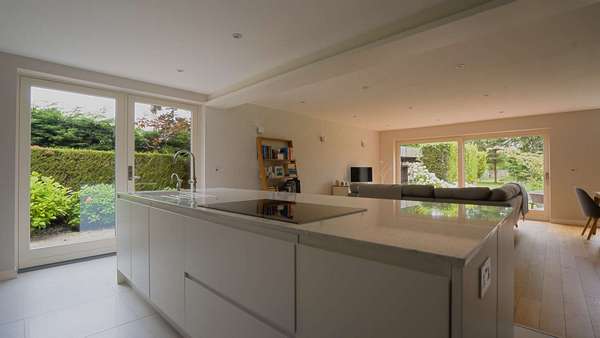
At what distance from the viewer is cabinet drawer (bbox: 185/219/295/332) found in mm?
1017

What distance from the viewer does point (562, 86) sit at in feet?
13.4

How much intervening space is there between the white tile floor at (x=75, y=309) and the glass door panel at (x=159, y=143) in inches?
61.8

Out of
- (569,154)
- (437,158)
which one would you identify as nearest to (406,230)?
(569,154)

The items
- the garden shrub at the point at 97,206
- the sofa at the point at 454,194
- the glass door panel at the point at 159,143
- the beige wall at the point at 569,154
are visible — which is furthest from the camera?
the beige wall at the point at 569,154

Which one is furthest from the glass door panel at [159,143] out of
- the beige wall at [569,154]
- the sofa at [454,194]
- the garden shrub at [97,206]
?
the beige wall at [569,154]

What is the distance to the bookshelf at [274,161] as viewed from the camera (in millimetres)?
5281

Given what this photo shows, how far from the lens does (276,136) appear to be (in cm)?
570

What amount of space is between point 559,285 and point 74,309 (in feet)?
13.4

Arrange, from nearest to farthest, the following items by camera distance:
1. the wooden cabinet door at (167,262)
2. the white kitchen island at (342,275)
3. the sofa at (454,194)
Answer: the white kitchen island at (342,275) < the wooden cabinet door at (167,262) < the sofa at (454,194)

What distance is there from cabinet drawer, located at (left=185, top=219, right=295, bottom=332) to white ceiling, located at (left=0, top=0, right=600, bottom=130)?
5.86ft

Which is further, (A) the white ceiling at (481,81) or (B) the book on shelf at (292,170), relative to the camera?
(B) the book on shelf at (292,170)

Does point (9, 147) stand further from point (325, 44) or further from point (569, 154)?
point (569, 154)

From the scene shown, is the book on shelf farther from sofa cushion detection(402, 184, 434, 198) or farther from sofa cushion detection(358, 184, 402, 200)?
sofa cushion detection(402, 184, 434, 198)

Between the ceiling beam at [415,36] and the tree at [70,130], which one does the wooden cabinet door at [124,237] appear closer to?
the tree at [70,130]
